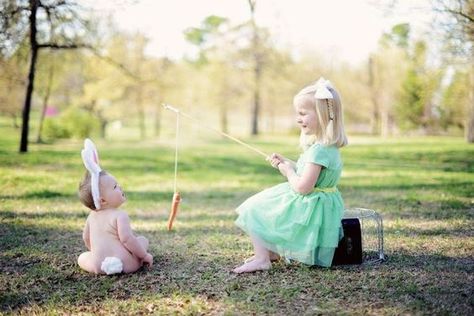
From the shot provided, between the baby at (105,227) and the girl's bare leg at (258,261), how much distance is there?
0.88m

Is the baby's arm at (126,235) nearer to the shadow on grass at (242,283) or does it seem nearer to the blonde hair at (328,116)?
the shadow on grass at (242,283)

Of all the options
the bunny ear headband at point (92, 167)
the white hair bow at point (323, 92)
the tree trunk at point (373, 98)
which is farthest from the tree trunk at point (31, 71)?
the tree trunk at point (373, 98)

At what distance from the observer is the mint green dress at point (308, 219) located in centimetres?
391

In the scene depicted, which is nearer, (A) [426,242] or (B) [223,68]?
(A) [426,242]

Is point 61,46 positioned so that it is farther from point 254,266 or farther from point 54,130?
point 54,130

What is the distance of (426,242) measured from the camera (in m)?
4.76

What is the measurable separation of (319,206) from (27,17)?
9.81 m

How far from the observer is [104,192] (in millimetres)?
3906

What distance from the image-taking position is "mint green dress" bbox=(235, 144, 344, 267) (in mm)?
3914

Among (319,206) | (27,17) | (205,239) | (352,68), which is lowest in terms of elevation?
(205,239)

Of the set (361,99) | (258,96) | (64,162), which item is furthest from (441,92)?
(64,162)

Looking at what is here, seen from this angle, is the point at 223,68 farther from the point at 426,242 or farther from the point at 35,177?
the point at 426,242

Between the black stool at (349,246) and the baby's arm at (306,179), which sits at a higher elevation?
the baby's arm at (306,179)

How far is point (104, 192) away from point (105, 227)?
0.30 m
